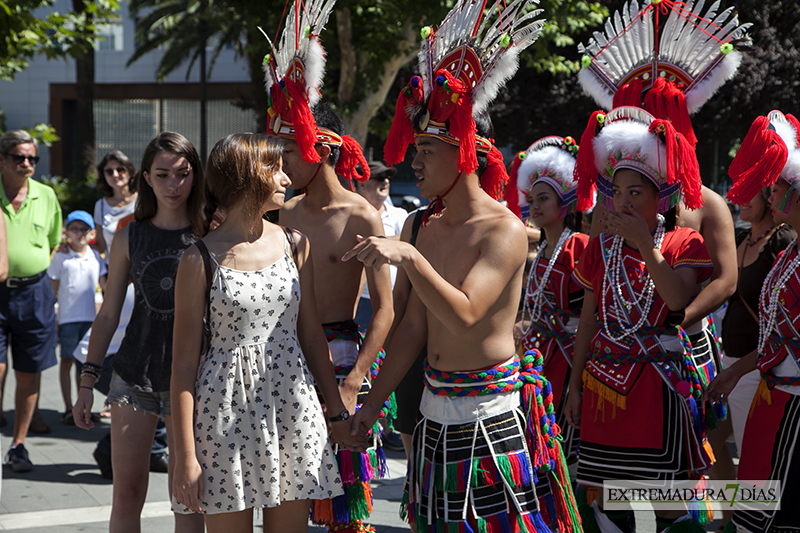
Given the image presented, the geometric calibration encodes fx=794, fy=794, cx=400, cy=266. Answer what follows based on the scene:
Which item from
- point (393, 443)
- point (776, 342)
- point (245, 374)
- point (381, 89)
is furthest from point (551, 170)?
point (381, 89)

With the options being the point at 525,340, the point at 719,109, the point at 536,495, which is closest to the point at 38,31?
the point at 525,340

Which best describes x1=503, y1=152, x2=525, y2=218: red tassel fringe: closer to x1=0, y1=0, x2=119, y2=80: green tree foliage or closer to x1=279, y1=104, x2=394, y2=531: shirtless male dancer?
x1=279, y1=104, x2=394, y2=531: shirtless male dancer

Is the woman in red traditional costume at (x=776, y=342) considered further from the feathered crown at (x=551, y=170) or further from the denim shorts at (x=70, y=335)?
the denim shorts at (x=70, y=335)

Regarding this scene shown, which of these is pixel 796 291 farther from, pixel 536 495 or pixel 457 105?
pixel 457 105

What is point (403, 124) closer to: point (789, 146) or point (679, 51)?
point (789, 146)

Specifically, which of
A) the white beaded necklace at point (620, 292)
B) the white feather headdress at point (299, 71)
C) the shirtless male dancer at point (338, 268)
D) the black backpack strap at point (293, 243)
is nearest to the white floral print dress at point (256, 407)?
the black backpack strap at point (293, 243)

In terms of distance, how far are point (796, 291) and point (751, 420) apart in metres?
0.58

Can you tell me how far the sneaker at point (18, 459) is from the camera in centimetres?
527

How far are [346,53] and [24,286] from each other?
7.15 metres

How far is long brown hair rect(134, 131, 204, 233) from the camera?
3520 mm

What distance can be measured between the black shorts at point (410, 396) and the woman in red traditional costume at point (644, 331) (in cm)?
94

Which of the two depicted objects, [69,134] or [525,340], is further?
[69,134]

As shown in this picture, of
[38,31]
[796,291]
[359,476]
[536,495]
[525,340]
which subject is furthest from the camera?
[38,31]

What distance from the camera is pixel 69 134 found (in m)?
31.5
